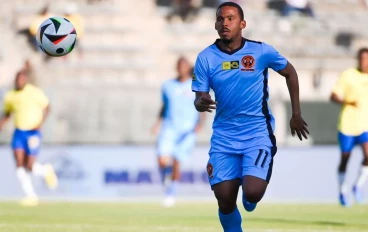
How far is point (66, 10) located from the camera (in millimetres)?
25234

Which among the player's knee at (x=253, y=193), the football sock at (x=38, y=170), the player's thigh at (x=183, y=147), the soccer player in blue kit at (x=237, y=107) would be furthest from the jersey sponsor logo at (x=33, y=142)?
the player's knee at (x=253, y=193)

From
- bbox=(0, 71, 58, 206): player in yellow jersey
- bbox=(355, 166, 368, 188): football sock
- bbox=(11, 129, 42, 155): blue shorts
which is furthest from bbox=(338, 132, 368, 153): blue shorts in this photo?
bbox=(11, 129, 42, 155): blue shorts

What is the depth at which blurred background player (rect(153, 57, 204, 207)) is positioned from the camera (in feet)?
62.1

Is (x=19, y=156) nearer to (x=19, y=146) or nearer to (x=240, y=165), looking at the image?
(x=19, y=146)

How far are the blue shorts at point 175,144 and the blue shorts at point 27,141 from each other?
243 cm

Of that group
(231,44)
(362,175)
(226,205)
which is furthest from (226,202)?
(362,175)

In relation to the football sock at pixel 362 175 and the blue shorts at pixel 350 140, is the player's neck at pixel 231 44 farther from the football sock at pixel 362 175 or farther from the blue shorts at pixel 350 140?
the football sock at pixel 362 175

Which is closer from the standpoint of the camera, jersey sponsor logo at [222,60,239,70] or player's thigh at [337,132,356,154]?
jersey sponsor logo at [222,60,239,70]

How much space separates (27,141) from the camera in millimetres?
19188

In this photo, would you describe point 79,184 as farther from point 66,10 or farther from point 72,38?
point 72,38

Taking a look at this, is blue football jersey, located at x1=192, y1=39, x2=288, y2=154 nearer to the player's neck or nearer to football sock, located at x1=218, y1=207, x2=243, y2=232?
the player's neck

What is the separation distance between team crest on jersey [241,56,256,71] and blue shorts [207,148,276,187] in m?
0.73

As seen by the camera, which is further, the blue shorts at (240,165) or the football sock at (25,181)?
the football sock at (25,181)

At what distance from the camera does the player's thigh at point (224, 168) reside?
859 centimetres
